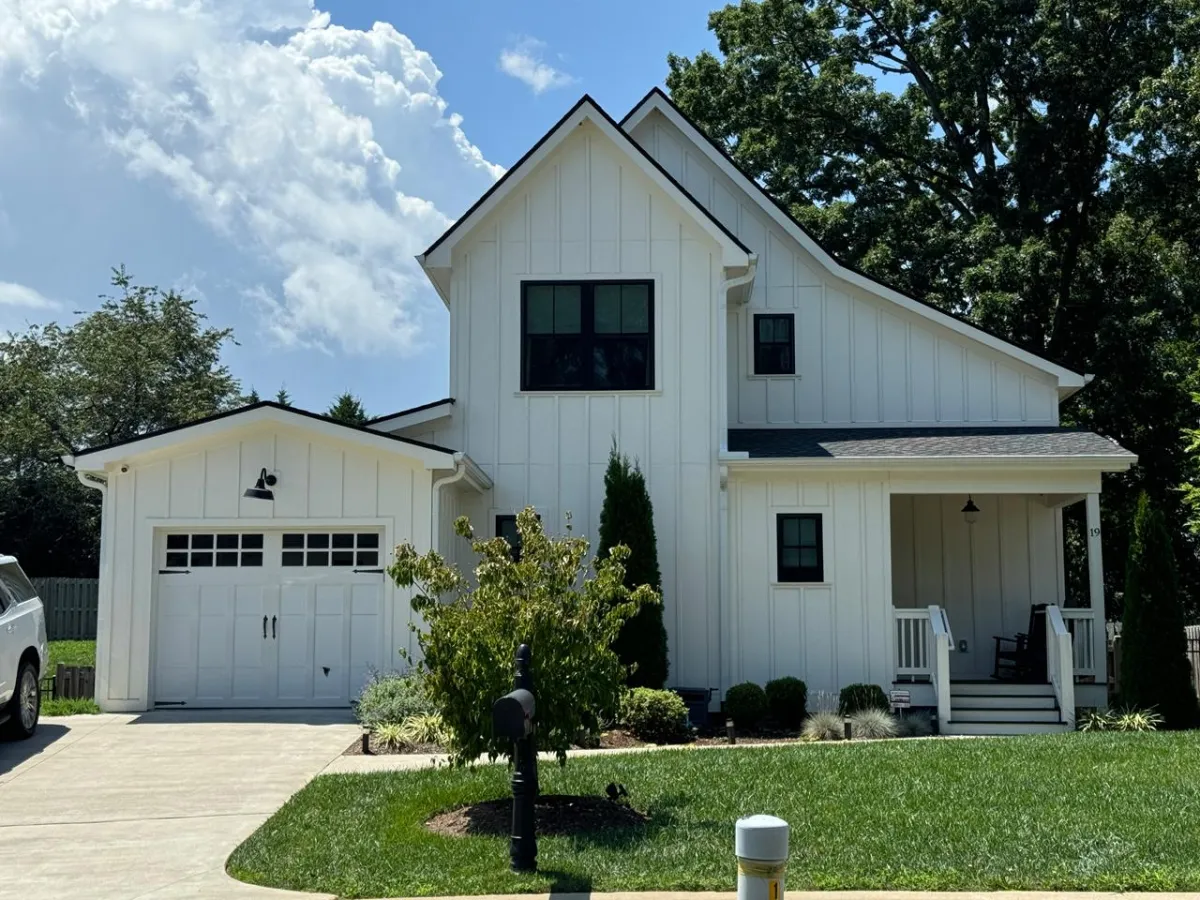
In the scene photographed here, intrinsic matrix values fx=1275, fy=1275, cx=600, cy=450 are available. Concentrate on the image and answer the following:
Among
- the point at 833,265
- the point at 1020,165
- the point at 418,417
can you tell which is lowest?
the point at 418,417

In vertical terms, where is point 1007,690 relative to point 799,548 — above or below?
below

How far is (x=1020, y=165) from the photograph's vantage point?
92.9 ft

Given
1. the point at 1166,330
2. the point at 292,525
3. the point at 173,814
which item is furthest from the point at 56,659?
the point at 1166,330

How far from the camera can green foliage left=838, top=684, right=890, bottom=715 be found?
1627cm

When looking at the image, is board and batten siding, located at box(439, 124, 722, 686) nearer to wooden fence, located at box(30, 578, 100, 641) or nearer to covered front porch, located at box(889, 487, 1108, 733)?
covered front porch, located at box(889, 487, 1108, 733)

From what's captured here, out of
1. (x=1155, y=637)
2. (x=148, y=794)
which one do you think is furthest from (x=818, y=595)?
(x=148, y=794)

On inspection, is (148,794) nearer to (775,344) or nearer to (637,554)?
(637,554)

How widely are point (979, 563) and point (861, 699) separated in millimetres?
4116

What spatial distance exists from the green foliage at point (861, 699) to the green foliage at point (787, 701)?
20.7 inches

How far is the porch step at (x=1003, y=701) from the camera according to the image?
53.6ft

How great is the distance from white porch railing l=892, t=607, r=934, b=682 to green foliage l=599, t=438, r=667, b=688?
3221 mm

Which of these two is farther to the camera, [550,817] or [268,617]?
[268,617]

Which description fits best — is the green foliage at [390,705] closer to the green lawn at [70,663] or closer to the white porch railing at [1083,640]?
the green lawn at [70,663]

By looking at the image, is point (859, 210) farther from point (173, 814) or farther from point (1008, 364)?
point (173, 814)
